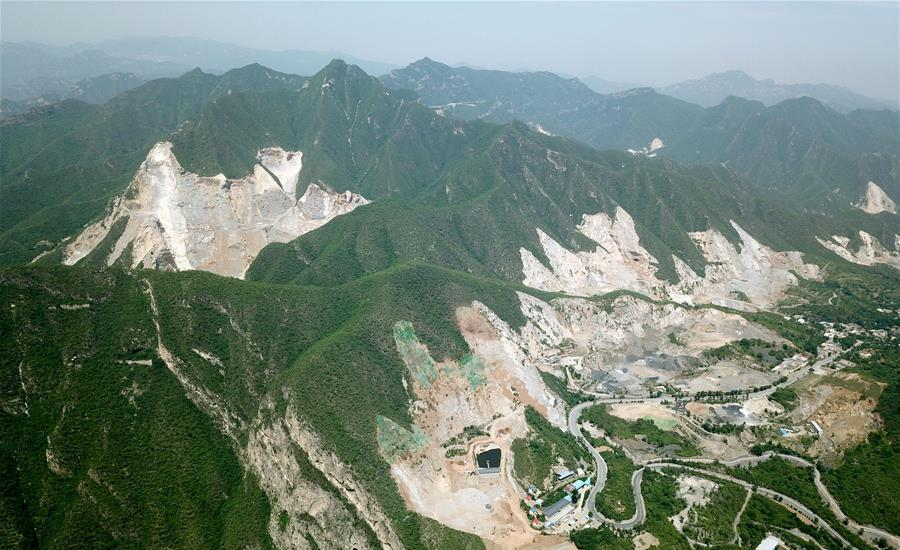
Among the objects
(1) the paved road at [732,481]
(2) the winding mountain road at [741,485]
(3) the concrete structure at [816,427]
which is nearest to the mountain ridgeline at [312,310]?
(1) the paved road at [732,481]

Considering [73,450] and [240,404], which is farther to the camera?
[240,404]

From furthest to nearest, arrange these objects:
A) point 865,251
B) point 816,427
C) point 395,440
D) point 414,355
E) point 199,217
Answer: point 865,251 < point 199,217 < point 414,355 < point 816,427 < point 395,440

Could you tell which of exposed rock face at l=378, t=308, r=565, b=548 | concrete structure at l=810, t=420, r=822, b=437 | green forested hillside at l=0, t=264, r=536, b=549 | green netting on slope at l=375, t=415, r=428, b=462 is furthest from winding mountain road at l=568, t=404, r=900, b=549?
green netting on slope at l=375, t=415, r=428, b=462

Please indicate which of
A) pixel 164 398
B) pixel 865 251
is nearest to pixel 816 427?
pixel 164 398

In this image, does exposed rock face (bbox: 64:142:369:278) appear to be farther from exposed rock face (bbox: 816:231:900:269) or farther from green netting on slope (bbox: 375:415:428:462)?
exposed rock face (bbox: 816:231:900:269)

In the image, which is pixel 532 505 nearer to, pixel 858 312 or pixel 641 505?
pixel 641 505

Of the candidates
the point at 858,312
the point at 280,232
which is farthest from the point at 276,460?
the point at 858,312

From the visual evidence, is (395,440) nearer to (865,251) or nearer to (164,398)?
(164,398)
